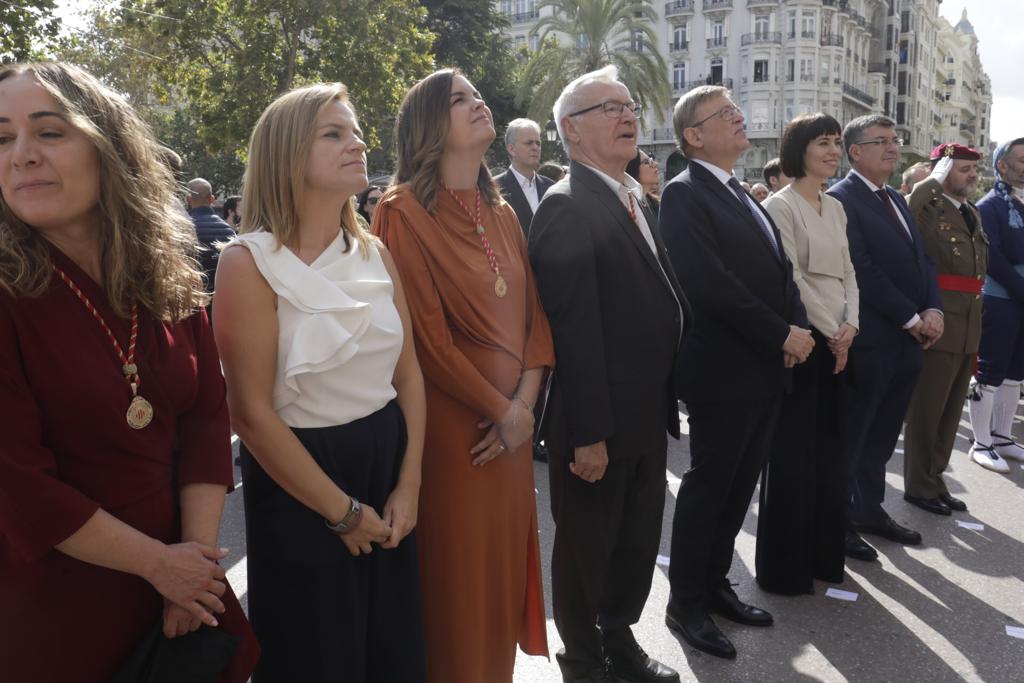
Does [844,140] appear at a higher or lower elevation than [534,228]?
higher

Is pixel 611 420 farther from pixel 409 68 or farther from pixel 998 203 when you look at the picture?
pixel 409 68

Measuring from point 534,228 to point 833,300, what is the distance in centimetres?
184

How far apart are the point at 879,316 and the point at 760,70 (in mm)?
56223

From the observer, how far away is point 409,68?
18984mm

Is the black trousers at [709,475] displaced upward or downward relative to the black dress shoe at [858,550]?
upward

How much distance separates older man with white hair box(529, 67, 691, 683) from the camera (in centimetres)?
303

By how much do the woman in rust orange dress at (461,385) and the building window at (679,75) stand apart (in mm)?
60083

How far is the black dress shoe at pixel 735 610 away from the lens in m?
3.78

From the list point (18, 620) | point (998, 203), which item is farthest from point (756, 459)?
point (998, 203)

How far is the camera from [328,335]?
86.7 inches

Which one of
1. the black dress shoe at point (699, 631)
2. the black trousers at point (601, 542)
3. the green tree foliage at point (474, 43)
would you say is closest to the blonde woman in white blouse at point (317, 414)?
the black trousers at point (601, 542)

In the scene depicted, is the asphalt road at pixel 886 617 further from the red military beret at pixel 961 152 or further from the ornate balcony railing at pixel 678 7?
the ornate balcony railing at pixel 678 7

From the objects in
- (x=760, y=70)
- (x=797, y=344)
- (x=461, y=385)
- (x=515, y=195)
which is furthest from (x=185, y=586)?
(x=760, y=70)

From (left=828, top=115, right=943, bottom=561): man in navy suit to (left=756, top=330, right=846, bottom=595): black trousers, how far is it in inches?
16.6
